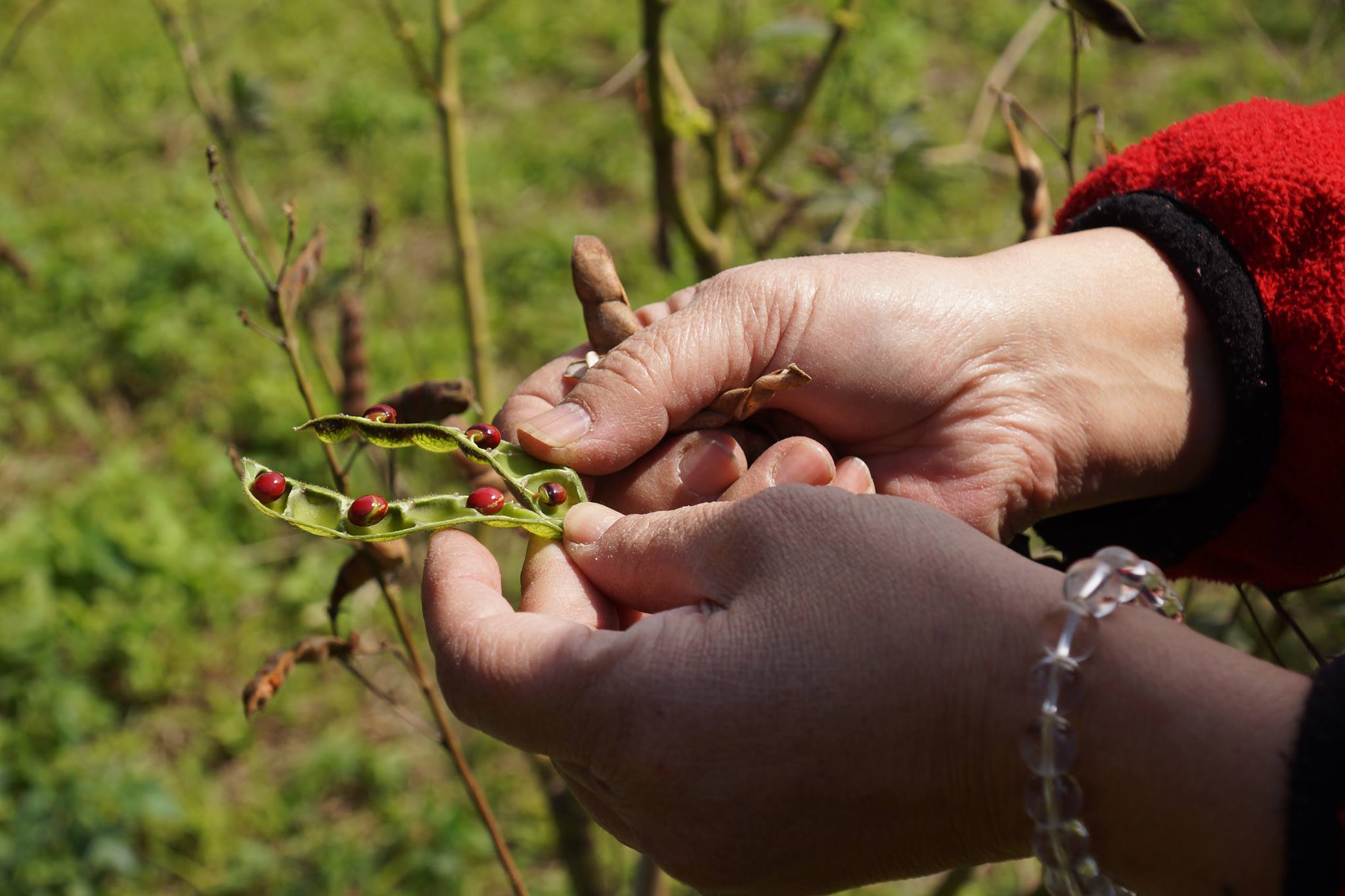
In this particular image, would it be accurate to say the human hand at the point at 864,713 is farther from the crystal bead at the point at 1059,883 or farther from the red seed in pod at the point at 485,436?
the red seed in pod at the point at 485,436

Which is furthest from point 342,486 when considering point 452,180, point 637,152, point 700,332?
point 637,152

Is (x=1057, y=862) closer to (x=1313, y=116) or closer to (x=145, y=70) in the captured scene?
(x=1313, y=116)

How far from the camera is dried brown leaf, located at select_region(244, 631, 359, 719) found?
1746 millimetres

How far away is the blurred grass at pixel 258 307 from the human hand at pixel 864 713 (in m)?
1.11

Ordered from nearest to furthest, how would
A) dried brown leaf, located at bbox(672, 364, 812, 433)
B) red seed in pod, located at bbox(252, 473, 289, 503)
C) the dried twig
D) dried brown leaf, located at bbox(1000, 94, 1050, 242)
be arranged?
red seed in pod, located at bbox(252, 473, 289, 503) < dried brown leaf, located at bbox(672, 364, 812, 433) < dried brown leaf, located at bbox(1000, 94, 1050, 242) < the dried twig

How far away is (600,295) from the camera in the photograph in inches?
76.2

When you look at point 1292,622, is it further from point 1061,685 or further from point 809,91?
point 809,91

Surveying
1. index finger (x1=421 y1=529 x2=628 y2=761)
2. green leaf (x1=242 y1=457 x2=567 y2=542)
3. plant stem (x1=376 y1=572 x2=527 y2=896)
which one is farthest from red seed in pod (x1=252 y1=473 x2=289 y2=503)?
index finger (x1=421 y1=529 x2=628 y2=761)

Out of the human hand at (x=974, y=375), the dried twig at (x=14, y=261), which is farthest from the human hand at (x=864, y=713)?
the dried twig at (x=14, y=261)

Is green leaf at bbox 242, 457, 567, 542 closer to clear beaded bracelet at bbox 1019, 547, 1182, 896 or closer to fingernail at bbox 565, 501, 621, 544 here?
fingernail at bbox 565, 501, 621, 544

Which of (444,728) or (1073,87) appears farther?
(1073,87)

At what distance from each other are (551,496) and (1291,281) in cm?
133

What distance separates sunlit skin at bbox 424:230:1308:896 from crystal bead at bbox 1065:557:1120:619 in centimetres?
4

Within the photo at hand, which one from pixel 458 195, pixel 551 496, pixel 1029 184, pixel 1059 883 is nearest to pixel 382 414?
pixel 551 496
